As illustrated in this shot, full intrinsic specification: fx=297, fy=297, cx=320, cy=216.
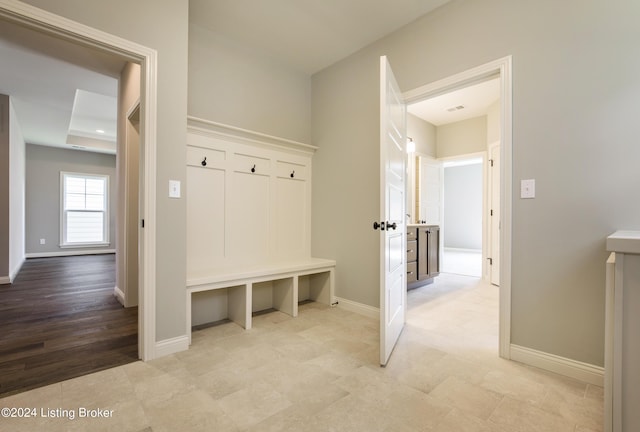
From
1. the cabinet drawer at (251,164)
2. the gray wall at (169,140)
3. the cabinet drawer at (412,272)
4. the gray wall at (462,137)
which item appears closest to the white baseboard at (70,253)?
the cabinet drawer at (251,164)

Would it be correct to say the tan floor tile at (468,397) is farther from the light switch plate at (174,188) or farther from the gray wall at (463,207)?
the gray wall at (463,207)

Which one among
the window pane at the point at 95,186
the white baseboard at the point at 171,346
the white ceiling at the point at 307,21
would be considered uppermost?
Result: the white ceiling at the point at 307,21

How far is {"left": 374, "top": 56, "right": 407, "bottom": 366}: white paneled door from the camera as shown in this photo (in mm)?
1962

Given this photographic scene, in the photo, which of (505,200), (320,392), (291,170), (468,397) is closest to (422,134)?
(291,170)

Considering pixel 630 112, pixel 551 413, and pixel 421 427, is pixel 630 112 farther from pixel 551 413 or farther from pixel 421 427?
pixel 421 427

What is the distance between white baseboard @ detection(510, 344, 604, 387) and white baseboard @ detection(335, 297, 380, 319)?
1.20 meters

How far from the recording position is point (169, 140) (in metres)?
2.13

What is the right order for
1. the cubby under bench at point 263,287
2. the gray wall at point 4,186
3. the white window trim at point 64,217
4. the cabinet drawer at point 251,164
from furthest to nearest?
the white window trim at point 64,217, the gray wall at point 4,186, the cabinet drawer at point 251,164, the cubby under bench at point 263,287

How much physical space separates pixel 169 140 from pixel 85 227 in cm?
756

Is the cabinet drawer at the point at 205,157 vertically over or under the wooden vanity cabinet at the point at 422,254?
over

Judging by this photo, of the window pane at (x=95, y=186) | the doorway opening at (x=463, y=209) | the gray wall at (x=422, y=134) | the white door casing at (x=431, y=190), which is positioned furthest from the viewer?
the doorway opening at (x=463, y=209)

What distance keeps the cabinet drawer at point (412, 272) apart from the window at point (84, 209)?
8012 mm

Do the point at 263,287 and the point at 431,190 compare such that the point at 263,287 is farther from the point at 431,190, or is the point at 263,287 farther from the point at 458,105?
the point at 458,105

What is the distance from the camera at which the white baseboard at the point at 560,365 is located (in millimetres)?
1771
